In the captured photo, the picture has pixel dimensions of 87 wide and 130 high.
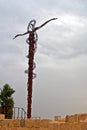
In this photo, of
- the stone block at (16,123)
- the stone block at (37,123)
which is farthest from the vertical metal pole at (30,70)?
the stone block at (37,123)

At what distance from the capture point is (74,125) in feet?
40.5

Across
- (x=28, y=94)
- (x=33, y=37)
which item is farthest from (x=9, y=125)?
(x=33, y=37)

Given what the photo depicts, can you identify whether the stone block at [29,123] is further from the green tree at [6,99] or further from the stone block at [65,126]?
the green tree at [6,99]

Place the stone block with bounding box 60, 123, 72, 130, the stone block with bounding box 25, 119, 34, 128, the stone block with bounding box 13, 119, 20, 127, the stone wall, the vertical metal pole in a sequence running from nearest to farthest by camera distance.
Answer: the stone wall, the stone block with bounding box 60, 123, 72, 130, the stone block with bounding box 25, 119, 34, 128, the stone block with bounding box 13, 119, 20, 127, the vertical metal pole

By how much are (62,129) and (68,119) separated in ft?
1.37

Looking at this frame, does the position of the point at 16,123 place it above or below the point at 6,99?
below

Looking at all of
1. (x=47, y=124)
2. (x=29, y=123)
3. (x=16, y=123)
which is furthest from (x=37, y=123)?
(x=16, y=123)

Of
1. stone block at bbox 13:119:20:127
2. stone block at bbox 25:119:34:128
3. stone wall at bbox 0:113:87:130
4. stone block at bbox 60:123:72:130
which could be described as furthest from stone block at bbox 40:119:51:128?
stone block at bbox 13:119:20:127

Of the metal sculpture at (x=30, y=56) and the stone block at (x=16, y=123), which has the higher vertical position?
the metal sculpture at (x=30, y=56)

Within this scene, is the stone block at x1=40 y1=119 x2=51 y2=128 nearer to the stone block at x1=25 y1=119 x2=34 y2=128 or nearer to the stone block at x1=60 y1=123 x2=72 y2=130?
the stone block at x1=25 y1=119 x2=34 y2=128

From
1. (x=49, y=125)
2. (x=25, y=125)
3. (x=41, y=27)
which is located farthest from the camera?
(x=41, y=27)

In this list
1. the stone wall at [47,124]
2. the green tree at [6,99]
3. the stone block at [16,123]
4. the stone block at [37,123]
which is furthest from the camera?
the green tree at [6,99]

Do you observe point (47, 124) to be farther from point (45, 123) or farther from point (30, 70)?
point (30, 70)

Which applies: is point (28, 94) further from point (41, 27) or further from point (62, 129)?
point (62, 129)
